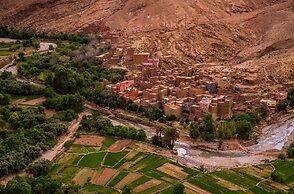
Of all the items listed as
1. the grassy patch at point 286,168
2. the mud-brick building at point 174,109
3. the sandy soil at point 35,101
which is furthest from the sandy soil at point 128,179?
the sandy soil at point 35,101

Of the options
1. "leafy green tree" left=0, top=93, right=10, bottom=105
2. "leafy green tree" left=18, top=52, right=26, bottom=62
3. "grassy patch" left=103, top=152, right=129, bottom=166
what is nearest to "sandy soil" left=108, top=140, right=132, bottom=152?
"grassy patch" left=103, top=152, right=129, bottom=166

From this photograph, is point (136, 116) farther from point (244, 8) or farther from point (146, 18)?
point (244, 8)

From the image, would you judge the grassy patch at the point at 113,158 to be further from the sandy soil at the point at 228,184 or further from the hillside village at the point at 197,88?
the hillside village at the point at 197,88

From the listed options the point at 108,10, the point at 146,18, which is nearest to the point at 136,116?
the point at 146,18

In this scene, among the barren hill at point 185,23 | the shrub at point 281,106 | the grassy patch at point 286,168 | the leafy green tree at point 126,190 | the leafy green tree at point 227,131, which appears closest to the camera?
the leafy green tree at point 126,190

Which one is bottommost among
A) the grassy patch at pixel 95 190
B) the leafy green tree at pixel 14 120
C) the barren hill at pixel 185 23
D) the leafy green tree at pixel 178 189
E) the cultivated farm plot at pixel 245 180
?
the cultivated farm plot at pixel 245 180

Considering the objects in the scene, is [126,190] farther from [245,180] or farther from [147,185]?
[245,180]
